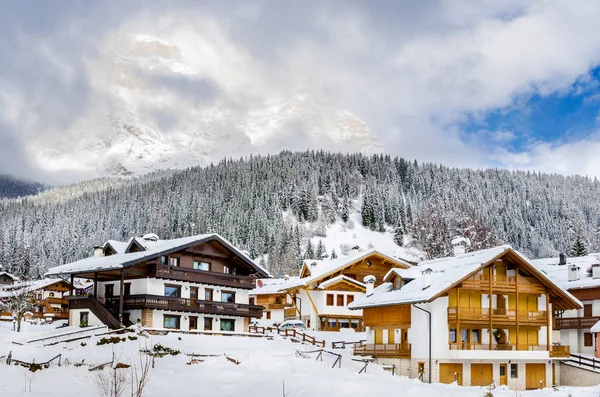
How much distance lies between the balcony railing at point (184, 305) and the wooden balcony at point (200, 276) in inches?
71.6

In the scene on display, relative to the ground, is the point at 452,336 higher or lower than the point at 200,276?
lower

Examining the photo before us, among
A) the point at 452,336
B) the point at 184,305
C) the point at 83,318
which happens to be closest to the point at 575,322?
the point at 452,336

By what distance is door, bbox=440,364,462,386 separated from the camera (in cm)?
4997

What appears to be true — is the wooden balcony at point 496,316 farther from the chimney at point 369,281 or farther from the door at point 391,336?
the chimney at point 369,281

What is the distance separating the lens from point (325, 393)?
34.9 meters

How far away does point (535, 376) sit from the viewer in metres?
52.8

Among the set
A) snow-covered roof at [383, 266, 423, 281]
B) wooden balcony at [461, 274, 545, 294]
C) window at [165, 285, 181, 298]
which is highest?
snow-covered roof at [383, 266, 423, 281]

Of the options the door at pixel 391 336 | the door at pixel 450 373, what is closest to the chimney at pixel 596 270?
the door at pixel 450 373

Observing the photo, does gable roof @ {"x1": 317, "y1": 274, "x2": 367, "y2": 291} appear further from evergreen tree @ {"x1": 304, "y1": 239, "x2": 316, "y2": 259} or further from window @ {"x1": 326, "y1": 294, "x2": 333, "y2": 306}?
evergreen tree @ {"x1": 304, "y1": 239, "x2": 316, "y2": 259}

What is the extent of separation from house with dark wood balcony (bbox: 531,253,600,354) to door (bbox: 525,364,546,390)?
8254 mm

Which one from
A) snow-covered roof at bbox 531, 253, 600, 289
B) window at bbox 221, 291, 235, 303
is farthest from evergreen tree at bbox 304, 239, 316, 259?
window at bbox 221, 291, 235, 303

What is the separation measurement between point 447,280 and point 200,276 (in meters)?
22.9

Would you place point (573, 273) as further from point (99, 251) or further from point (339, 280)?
point (99, 251)

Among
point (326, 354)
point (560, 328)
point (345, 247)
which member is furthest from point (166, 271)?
point (345, 247)
